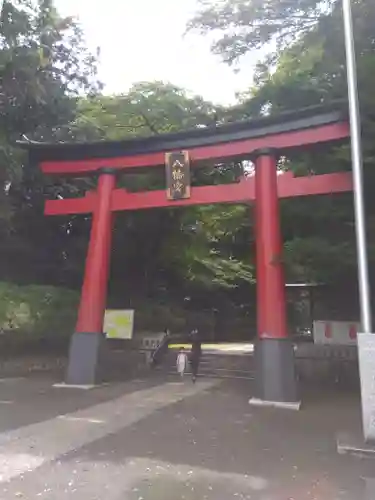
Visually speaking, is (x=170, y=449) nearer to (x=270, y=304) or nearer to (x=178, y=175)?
(x=270, y=304)

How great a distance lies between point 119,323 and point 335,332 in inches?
276

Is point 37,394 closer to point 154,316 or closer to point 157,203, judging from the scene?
point 157,203

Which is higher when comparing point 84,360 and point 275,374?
point 84,360

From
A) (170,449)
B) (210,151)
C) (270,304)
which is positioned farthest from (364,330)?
(210,151)

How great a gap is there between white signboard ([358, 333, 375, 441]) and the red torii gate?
3779 mm

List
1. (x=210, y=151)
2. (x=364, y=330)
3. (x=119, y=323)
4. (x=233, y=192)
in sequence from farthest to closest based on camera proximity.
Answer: (x=119, y=323) → (x=210, y=151) → (x=233, y=192) → (x=364, y=330)

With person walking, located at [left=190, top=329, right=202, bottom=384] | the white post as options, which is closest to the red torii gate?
person walking, located at [left=190, top=329, right=202, bottom=384]

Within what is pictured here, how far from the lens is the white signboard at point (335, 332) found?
16.1 meters

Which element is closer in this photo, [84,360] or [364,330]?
[364,330]

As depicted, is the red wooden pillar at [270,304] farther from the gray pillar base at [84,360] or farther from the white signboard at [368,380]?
the gray pillar base at [84,360]

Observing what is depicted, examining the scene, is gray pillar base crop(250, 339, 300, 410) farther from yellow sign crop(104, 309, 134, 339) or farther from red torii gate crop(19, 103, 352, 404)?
yellow sign crop(104, 309, 134, 339)

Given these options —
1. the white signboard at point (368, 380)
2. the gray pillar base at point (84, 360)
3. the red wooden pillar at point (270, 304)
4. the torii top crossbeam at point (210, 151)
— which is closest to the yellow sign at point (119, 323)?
the gray pillar base at point (84, 360)

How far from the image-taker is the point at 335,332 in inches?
645

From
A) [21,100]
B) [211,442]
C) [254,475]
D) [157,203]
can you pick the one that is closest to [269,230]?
[157,203]
